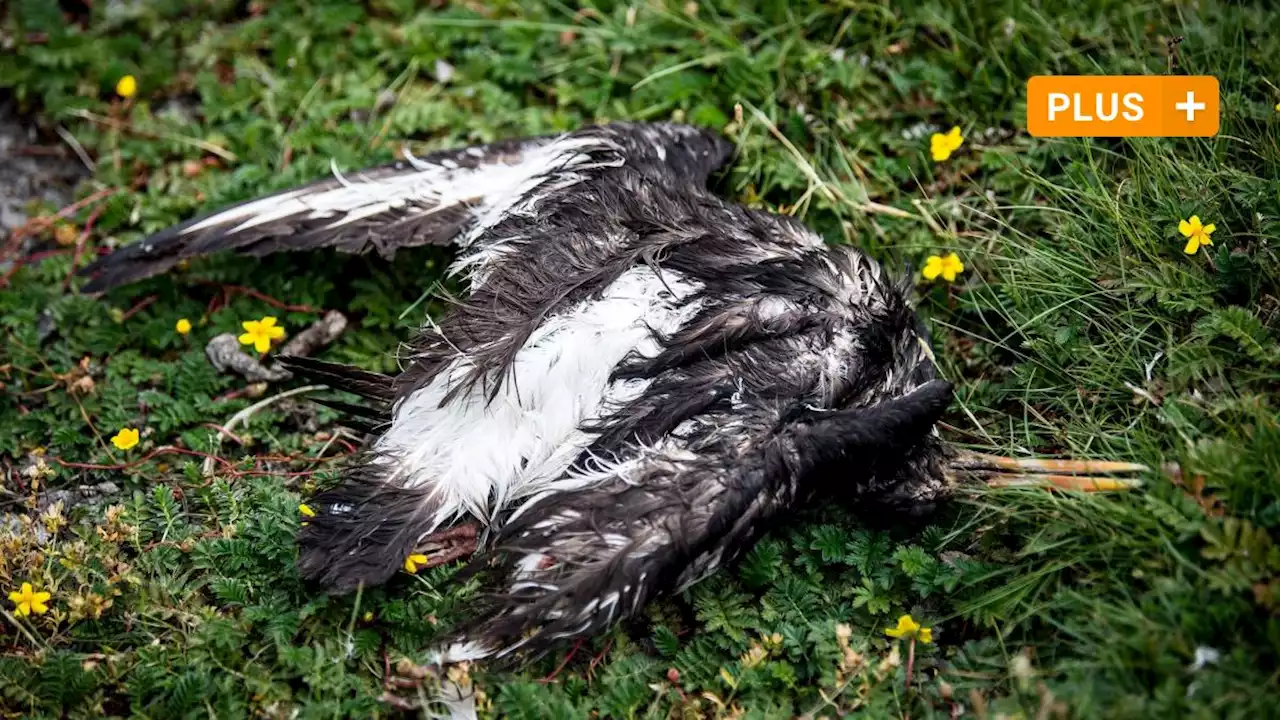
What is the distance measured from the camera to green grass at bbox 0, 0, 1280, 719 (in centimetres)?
263

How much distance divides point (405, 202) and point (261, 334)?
24.6 inches

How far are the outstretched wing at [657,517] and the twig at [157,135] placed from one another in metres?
2.22

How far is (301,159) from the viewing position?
153 inches

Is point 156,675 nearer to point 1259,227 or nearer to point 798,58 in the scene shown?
point 798,58

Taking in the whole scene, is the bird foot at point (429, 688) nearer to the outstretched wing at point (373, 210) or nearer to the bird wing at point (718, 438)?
the bird wing at point (718, 438)

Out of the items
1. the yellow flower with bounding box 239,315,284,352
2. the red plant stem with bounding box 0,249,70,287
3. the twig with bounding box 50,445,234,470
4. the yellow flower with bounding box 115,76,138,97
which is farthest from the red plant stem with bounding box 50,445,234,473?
the yellow flower with bounding box 115,76,138,97

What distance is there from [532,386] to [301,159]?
1.66 meters

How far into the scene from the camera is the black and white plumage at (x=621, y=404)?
8.41 ft

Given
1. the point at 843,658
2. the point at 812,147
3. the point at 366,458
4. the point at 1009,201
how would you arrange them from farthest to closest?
the point at 812,147 < the point at 1009,201 < the point at 366,458 < the point at 843,658

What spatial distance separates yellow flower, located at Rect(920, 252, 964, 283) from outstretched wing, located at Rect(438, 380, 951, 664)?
71 centimetres

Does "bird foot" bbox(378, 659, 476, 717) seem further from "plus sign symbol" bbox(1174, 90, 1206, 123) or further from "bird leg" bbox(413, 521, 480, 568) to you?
"plus sign symbol" bbox(1174, 90, 1206, 123)

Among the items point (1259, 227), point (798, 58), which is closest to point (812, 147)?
point (798, 58)

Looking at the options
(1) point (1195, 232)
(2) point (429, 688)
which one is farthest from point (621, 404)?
(1) point (1195, 232)

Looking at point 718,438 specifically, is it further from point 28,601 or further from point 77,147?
point 77,147
